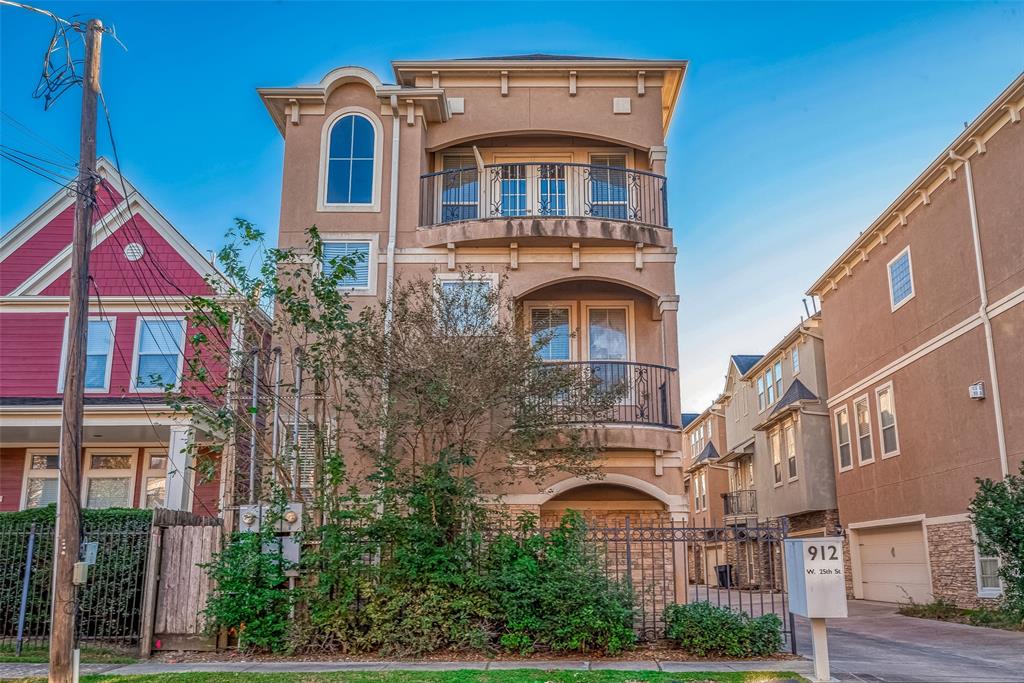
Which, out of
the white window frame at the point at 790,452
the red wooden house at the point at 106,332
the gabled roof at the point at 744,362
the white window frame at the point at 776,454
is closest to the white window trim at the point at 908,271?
the white window frame at the point at 790,452

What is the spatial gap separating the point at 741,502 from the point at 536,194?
22.3 metres

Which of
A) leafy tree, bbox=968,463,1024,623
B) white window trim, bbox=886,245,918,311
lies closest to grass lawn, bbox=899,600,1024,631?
leafy tree, bbox=968,463,1024,623

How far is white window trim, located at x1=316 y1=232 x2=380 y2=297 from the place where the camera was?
54.2 ft

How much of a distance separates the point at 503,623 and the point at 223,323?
5.97 m

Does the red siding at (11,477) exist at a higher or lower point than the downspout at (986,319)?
lower

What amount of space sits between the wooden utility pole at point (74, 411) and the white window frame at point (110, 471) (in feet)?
29.1

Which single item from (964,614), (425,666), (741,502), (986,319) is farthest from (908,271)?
(741,502)

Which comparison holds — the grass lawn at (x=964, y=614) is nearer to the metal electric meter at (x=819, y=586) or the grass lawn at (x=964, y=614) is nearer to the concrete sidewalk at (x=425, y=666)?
the concrete sidewalk at (x=425, y=666)

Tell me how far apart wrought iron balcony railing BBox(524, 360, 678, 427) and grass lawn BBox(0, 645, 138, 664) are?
736cm

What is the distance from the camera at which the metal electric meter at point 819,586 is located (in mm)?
8906

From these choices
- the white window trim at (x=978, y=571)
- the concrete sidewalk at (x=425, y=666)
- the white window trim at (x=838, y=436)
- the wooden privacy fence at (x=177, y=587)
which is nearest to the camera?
the concrete sidewalk at (x=425, y=666)

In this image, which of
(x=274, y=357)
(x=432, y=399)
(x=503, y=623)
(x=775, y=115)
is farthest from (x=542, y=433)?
(x=775, y=115)

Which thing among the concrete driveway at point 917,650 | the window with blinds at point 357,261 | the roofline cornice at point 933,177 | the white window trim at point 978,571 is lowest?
the concrete driveway at point 917,650

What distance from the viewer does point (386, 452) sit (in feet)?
39.7
